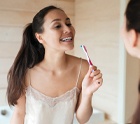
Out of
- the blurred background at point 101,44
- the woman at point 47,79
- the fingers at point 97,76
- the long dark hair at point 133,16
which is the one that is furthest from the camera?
the blurred background at point 101,44

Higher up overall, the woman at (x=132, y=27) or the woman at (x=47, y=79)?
the woman at (x=132, y=27)

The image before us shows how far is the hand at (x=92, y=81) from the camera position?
0.96 meters

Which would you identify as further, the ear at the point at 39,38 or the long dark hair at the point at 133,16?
the ear at the point at 39,38

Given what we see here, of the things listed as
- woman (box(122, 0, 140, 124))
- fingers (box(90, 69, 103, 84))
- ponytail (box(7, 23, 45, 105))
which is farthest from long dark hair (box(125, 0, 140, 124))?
ponytail (box(7, 23, 45, 105))

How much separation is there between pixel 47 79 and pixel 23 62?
0.46ft

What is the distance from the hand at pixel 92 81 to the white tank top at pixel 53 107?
100 millimetres

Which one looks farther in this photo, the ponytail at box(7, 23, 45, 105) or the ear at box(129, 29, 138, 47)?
the ponytail at box(7, 23, 45, 105)

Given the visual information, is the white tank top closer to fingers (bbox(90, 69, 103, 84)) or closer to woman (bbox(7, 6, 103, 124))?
woman (bbox(7, 6, 103, 124))

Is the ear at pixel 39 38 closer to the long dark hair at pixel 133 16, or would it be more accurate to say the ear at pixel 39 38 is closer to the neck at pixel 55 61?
the neck at pixel 55 61

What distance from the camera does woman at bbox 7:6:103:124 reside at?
1083mm

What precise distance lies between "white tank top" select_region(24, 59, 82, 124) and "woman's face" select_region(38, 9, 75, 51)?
234mm

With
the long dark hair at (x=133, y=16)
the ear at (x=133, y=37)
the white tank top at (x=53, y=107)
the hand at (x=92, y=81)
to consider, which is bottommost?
the white tank top at (x=53, y=107)

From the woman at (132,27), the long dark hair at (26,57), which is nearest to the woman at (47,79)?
the long dark hair at (26,57)

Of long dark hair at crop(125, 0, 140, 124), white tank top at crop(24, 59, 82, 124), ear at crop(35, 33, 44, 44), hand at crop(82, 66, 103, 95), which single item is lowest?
white tank top at crop(24, 59, 82, 124)
